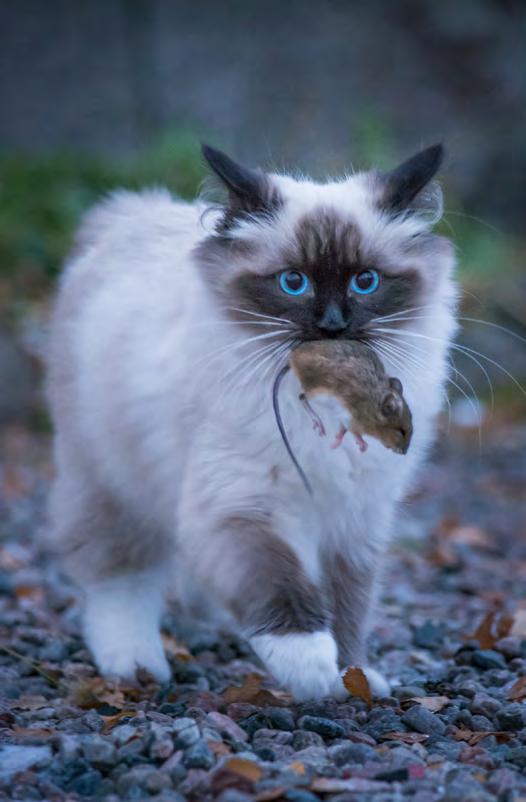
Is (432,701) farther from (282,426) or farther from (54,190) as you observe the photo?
(54,190)

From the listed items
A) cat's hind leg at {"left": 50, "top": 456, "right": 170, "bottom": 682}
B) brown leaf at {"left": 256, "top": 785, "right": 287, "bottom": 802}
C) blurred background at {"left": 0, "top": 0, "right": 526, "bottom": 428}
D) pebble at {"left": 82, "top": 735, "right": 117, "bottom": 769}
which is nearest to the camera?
brown leaf at {"left": 256, "top": 785, "right": 287, "bottom": 802}

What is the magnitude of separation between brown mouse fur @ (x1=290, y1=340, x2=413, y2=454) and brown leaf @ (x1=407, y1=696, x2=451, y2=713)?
763mm

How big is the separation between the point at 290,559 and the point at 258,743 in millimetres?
544

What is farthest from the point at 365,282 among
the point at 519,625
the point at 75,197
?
the point at 75,197

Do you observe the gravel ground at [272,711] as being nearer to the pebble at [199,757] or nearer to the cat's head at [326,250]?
the pebble at [199,757]

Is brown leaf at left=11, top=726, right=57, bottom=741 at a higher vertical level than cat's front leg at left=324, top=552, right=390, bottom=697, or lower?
lower

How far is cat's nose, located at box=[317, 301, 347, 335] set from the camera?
121 inches

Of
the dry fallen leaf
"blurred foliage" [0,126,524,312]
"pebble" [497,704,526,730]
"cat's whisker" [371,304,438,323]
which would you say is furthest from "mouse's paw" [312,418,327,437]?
"blurred foliage" [0,126,524,312]

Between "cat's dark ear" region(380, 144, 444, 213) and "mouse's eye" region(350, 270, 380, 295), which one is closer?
"mouse's eye" region(350, 270, 380, 295)

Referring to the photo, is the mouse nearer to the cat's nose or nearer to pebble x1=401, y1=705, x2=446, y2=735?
the cat's nose

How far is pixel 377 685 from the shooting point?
3438mm

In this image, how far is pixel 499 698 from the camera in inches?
130

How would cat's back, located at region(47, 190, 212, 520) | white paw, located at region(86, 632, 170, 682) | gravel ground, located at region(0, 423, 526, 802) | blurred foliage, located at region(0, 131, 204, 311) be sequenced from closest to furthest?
1. gravel ground, located at region(0, 423, 526, 802)
2. cat's back, located at region(47, 190, 212, 520)
3. white paw, located at region(86, 632, 170, 682)
4. blurred foliage, located at region(0, 131, 204, 311)

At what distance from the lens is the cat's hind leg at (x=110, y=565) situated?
13.3ft
